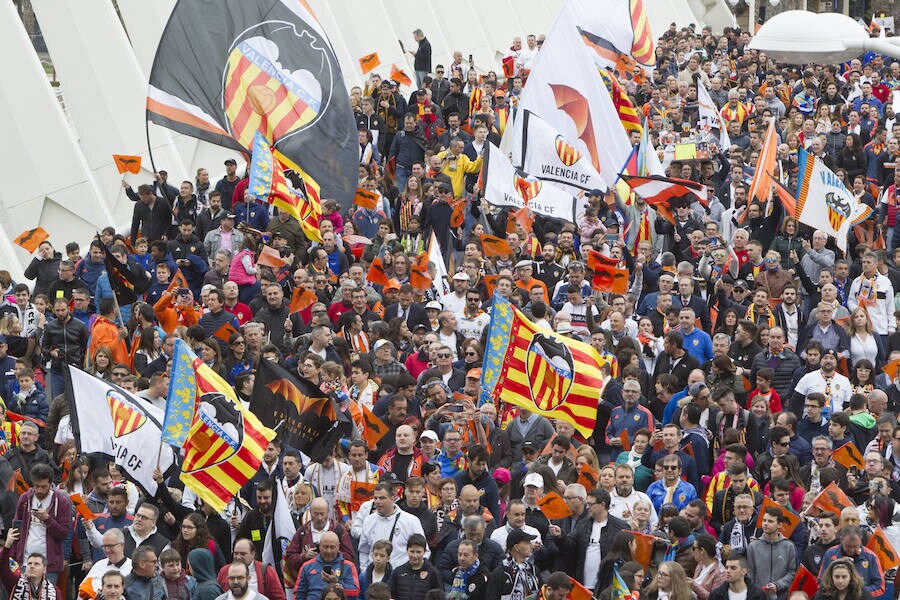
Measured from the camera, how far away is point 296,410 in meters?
13.7

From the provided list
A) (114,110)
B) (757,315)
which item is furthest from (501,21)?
(757,315)

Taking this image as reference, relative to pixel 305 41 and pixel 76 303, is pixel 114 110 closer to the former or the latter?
pixel 305 41

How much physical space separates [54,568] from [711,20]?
46.9 metres

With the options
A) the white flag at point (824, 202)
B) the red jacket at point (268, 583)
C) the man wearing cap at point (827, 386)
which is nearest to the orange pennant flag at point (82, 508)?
the red jacket at point (268, 583)

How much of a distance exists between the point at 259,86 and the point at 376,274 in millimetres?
3438

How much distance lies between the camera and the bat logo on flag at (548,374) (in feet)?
47.7

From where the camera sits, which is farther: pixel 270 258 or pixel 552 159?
pixel 552 159

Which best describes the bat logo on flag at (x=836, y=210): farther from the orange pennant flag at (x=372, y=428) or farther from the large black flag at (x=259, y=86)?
the orange pennant flag at (x=372, y=428)

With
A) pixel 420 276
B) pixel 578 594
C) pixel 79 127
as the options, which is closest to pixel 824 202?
pixel 420 276

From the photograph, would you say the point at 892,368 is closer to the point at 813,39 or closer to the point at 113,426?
the point at 113,426

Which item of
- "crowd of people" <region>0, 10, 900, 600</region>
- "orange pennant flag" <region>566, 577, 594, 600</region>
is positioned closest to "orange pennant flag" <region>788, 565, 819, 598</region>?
"crowd of people" <region>0, 10, 900, 600</region>

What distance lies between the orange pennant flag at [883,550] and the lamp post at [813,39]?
4027 mm

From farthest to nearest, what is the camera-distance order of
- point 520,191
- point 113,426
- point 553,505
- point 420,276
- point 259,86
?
point 259,86, point 520,191, point 420,276, point 113,426, point 553,505

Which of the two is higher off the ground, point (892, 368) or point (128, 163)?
point (128, 163)
